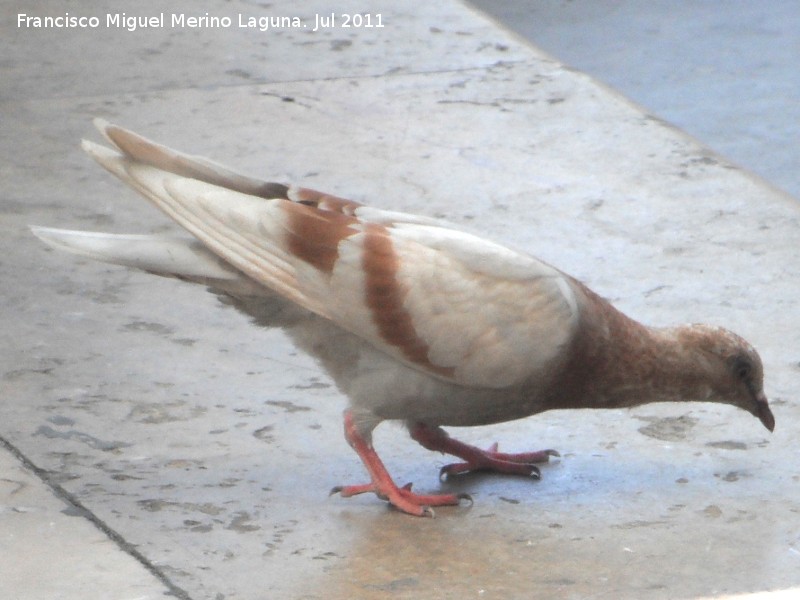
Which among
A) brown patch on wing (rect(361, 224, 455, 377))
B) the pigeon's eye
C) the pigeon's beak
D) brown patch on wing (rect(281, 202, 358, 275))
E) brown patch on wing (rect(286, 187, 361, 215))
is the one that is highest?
brown patch on wing (rect(286, 187, 361, 215))

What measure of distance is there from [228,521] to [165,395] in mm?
809

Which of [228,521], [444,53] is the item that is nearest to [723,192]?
[444,53]

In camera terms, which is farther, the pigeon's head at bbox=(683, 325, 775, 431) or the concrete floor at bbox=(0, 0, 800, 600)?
the pigeon's head at bbox=(683, 325, 775, 431)

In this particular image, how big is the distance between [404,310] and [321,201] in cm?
43

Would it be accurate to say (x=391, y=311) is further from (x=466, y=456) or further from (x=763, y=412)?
(x=763, y=412)

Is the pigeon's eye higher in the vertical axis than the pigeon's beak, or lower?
higher

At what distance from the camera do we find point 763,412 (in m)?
4.12

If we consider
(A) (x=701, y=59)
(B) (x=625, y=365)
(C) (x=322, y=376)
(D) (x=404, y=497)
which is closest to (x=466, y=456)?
(D) (x=404, y=497)

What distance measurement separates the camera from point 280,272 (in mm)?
3898

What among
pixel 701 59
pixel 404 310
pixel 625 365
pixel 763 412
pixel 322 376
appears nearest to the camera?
pixel 404 310

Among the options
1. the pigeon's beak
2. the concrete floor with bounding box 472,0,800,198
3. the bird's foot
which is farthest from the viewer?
the concrete floor with bounding box 472,0,800,198

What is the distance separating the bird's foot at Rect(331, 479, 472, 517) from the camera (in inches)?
155

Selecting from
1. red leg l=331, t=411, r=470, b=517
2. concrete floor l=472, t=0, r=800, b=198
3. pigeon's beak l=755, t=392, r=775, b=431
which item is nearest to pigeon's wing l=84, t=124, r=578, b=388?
red leg l=331, t=411, r=470, b=517

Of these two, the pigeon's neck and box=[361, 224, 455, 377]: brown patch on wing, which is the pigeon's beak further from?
box=[361, 224, 455, 377]: brown patch on wing
